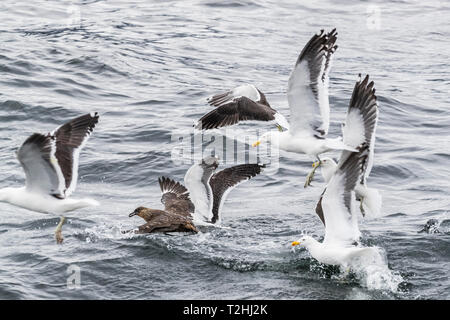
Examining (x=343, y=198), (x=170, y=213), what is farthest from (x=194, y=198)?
(x=343, y=198)

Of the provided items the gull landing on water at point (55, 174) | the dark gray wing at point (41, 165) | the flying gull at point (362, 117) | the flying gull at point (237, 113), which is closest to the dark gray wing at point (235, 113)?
the flying gull at point (237, 113)

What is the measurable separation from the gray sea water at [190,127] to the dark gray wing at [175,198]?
14.8 inches

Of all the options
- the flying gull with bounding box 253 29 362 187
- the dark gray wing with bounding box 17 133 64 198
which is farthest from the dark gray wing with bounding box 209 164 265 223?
the dark gray wing with bounding box 17 133 64 198

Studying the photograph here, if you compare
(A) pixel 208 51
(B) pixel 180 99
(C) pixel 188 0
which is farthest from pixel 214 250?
(C) pixel 188 0

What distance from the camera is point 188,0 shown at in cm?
2925

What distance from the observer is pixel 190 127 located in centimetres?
1633

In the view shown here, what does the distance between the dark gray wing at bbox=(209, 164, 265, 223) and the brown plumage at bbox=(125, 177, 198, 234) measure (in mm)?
410

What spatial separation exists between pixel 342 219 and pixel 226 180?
11.0ft

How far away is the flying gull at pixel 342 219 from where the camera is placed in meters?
8.95

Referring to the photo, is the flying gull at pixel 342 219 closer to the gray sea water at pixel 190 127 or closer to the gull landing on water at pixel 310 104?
the gull landing on water at pixel 310 104

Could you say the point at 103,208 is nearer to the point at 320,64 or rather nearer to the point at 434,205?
the point at 320,64

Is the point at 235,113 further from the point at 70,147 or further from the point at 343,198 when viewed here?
the point at 70,147

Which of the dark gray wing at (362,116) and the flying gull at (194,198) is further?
→ the flying gull at (194,198)

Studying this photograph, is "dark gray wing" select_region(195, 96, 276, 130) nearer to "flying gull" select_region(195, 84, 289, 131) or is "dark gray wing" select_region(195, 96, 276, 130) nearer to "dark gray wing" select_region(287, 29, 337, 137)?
"flying gull" select_region(195, 84, 289, 131)
